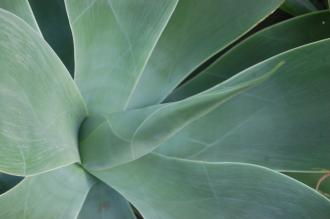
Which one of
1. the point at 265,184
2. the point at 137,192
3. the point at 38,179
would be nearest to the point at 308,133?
the point at 265,184

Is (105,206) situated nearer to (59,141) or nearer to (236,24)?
(59,141)

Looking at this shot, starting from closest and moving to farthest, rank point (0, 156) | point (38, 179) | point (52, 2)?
point (0, 156)
point (38, 179)
point (52, 2)

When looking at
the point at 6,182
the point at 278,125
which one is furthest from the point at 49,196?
the point at 278,125

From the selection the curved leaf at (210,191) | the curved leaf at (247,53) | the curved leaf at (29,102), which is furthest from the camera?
the curved leaf at (247,53)

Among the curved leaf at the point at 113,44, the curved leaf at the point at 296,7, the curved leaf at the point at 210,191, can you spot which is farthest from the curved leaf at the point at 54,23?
the curved leaf at the point at 296,7

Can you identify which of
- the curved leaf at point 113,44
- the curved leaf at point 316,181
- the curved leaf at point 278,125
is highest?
the curved leaf at point 113,44

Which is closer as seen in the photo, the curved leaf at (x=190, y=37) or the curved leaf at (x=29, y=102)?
the curved leaf at (x=29, y=102)

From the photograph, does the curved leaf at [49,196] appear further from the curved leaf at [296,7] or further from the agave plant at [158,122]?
the curved leaf at [296,7]
